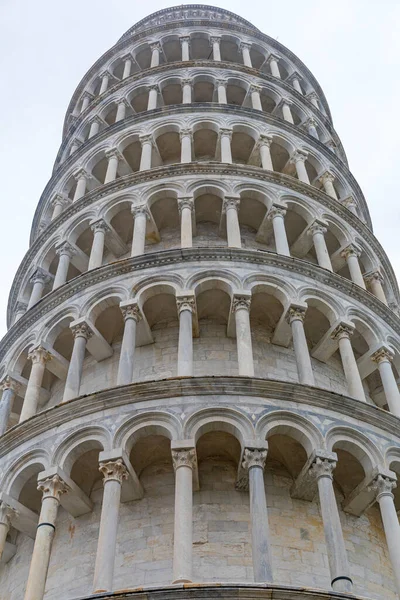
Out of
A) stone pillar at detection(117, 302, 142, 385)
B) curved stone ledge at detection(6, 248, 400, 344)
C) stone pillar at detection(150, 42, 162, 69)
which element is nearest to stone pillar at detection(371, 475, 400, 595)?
stone pillar at detection(117, 302, 142, 385)

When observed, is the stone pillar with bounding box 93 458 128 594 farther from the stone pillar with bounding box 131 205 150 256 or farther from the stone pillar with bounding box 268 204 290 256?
the stone pillar with bounding box 268 204 290 256

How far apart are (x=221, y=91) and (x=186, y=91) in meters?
1.16

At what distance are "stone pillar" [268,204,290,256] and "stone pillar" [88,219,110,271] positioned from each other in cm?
432

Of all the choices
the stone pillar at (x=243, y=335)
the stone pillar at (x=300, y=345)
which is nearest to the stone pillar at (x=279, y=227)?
the stone pillar at (x=300, y=345)

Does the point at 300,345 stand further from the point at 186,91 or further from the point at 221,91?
the point at 186,91

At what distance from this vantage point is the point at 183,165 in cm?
2081

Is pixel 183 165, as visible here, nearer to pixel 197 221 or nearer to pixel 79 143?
pixel 197 221

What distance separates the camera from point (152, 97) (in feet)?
85.0

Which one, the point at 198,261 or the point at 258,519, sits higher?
the point at 198,261

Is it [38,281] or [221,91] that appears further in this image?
[221,91]

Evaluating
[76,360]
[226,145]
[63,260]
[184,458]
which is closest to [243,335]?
[184,458]

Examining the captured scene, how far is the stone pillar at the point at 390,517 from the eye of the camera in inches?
490

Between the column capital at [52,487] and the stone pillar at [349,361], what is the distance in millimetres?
5858

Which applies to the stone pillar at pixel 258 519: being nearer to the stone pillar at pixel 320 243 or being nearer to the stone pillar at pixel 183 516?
the stone pillar at pixel 183 516
